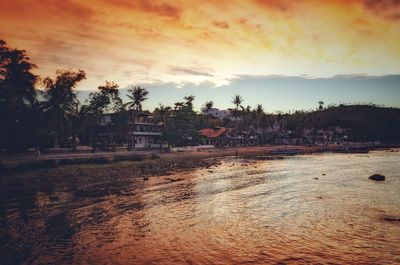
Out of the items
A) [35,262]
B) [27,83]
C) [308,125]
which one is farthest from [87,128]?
[308,125]

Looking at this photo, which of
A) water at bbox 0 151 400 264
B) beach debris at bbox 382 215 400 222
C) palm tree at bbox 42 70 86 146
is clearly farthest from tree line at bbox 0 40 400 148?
beach debris at bbox 382 215 400 222

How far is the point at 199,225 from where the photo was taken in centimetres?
1775

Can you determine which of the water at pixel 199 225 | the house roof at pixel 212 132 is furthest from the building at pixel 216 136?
the water at pixel 199 225

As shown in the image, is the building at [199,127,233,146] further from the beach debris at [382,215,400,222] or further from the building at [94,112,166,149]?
the beach debris at [382,215,400,222]

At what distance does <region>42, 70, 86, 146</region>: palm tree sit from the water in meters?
21.9

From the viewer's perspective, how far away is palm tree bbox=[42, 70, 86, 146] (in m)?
50.2

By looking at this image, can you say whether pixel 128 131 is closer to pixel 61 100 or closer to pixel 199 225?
pixel 61 100

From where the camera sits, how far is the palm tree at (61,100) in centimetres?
5016

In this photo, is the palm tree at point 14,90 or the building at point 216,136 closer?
the palm tree at point 14,90

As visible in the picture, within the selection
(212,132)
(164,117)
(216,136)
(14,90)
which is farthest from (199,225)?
(212,132)

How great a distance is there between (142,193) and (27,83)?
29.5 m

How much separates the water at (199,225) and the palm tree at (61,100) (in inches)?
862

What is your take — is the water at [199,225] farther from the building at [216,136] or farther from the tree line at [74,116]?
the building at [216,136]

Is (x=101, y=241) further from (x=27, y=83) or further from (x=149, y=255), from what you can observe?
(x=27, y=83)
